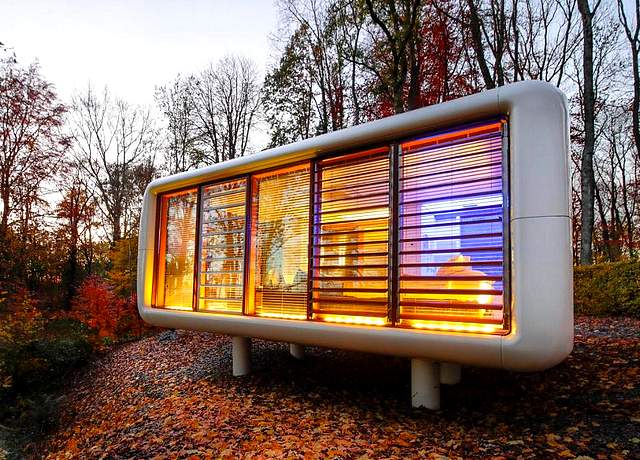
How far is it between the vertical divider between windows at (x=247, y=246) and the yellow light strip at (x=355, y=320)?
1.21m

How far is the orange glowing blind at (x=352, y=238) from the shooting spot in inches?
172

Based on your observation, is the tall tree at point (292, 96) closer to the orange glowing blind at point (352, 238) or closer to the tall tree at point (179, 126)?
the tall tree at point (179, 126)

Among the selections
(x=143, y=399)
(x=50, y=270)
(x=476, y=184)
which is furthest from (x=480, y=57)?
(x=50, y=270)

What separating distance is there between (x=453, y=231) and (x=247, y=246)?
2718 mm

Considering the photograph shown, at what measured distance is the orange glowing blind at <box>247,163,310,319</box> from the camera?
197 inches

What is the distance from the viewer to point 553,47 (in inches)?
510

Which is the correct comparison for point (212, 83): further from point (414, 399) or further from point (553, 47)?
point (414, 399)

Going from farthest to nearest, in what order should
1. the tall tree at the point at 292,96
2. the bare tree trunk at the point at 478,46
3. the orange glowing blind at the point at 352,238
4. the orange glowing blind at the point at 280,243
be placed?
the tall tree at the point at 292,96
the bare tree trunk at the point at 478,46
the orange glowing blind at the point at 280,243
the orange glowing blind at the point at 352,238

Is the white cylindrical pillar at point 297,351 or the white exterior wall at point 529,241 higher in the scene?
the white exterior wall at point 529,241

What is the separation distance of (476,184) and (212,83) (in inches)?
666

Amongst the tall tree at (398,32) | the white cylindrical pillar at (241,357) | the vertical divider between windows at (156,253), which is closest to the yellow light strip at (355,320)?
the white cylindrical pillar at (241,357)

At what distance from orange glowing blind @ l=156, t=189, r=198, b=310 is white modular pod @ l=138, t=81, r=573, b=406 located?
238mm

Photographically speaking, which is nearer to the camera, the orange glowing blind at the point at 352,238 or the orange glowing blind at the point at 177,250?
the orange glowing blind at the point at 352,238

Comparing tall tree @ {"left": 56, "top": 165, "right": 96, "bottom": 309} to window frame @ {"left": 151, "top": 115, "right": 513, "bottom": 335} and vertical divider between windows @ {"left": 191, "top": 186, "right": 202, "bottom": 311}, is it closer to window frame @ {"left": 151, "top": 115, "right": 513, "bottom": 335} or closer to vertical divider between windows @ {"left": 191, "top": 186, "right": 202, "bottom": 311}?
vertical divider between windows @ {"left": 191, "top": 186, "right": 202, "bottom": 311}
